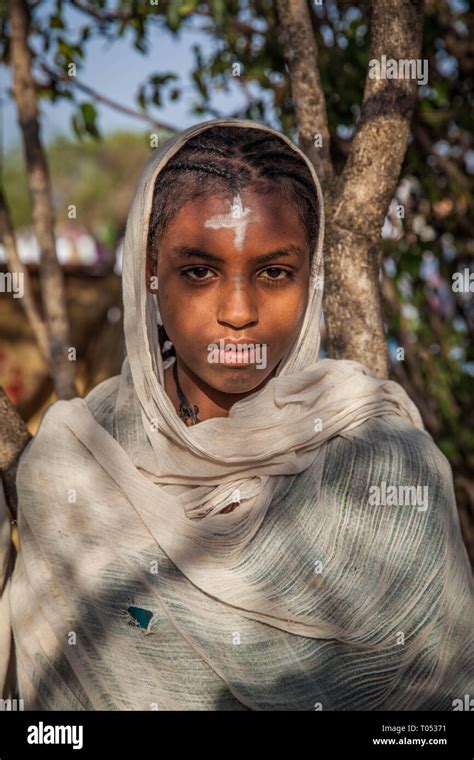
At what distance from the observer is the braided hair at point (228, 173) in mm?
1850

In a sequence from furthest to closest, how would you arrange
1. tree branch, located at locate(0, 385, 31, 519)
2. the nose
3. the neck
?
tree branch, located at locate(0, 385, 31, 519), the neck, the nose

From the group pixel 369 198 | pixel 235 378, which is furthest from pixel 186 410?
pixel 369 198

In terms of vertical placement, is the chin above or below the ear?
below

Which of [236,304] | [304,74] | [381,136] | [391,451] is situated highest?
[304,74]

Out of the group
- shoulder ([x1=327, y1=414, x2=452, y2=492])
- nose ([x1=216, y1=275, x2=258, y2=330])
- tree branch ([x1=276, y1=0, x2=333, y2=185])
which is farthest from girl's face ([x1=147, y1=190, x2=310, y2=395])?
tree branch ([x1=276, y1=0, x2=333, y2=185])

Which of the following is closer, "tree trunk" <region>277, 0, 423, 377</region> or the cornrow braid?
the cornrow braid

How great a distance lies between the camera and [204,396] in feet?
6.48

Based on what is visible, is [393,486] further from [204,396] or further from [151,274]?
[151,274]

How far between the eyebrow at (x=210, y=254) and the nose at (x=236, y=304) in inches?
1.8

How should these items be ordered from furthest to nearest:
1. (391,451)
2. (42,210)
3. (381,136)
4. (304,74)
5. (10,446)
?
(42,210), (304,74), (381,136), (10,446), (391,451)

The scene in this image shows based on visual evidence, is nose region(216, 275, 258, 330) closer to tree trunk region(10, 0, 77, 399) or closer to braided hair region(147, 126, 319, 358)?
braided hair region(147, 126, 319, 358)

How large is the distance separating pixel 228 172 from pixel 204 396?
43 cm

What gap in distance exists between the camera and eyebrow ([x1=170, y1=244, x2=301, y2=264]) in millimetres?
1808

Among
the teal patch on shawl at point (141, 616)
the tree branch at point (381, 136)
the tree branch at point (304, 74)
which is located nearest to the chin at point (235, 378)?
the teal patch on shawl at point (141, 616)
